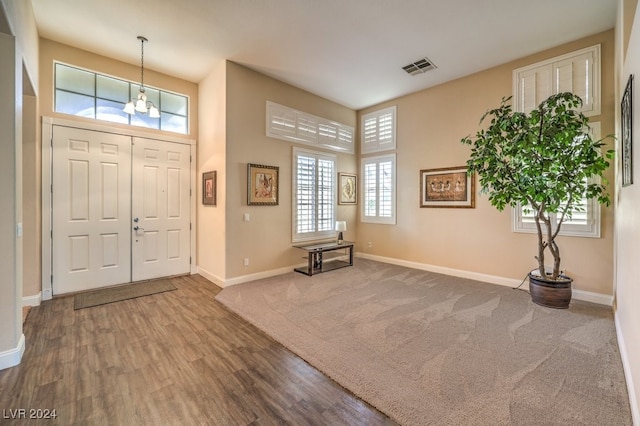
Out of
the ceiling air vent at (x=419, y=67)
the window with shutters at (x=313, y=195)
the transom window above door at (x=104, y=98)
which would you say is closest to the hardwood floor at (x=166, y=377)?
the window with shutters at (x=313, y=195)

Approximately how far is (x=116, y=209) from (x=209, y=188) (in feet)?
4.61

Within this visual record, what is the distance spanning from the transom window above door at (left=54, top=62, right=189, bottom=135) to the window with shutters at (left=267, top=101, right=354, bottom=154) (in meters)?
1.75

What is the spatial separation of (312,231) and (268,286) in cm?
166

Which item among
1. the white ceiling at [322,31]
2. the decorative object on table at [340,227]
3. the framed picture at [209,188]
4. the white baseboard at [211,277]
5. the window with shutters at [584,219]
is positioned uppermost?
the white ceiling at [322,31]

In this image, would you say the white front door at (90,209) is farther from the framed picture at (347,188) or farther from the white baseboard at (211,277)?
the framed picture at (347,188)

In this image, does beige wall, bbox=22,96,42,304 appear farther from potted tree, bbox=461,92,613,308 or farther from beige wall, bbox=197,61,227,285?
potted tree, bbox=461,92,613,308

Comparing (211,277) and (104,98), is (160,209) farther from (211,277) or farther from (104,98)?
(104,98)

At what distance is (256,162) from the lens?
482cm

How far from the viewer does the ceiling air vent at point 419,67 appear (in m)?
A: 4.43

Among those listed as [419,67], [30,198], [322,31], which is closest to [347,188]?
[419,67]

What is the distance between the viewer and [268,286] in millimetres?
4457

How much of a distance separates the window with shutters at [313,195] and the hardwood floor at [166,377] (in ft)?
8.57

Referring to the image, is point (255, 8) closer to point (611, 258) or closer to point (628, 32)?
point (628, 32)

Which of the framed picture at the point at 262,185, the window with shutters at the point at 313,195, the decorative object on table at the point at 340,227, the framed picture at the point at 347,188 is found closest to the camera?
the framed picture at the point at 262,185
